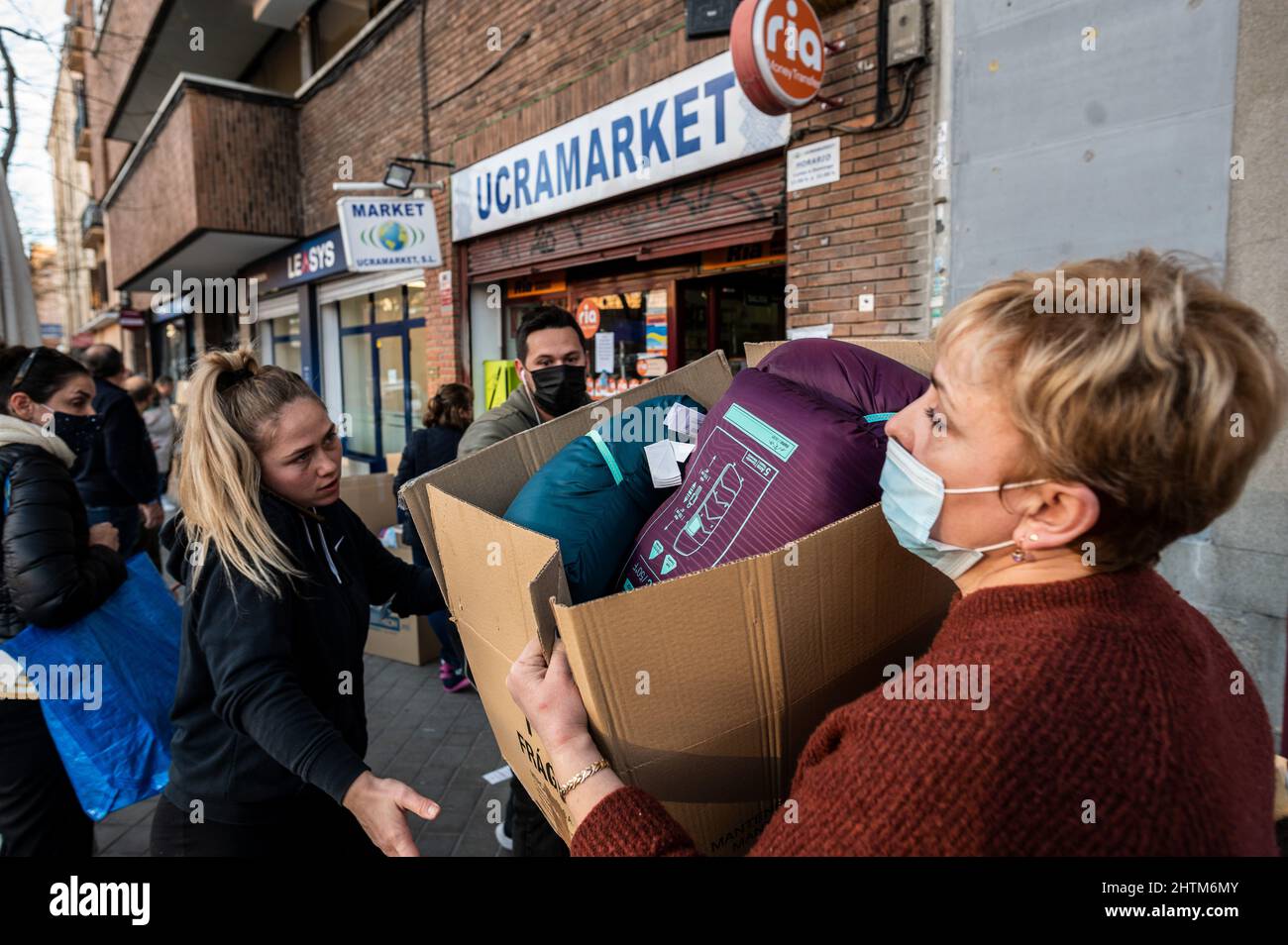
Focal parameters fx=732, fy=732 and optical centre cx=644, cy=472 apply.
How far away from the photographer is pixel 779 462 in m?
1.17

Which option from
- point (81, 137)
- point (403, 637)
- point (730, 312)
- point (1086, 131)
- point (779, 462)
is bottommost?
point (403, 637)

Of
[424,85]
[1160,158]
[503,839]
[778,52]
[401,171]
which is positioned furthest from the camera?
[424,85]

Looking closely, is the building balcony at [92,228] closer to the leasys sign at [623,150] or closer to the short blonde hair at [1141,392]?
the leasys sign at [623,150]

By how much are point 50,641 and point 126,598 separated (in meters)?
0.20

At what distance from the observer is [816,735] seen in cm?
87

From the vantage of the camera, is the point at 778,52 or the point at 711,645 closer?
the point at 711,645

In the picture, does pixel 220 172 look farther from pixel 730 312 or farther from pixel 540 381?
pixel 540 381

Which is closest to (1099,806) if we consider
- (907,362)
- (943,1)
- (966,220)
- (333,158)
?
(907,362)

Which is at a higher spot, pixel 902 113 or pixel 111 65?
pixel 111 65

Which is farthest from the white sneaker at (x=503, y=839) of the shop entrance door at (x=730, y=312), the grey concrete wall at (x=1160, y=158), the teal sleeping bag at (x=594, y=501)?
the shop entrance door at (x=730, y=312)

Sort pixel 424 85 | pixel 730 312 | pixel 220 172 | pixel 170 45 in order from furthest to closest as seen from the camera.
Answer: pixel 170 45 → pixel 220 172 → pixel 424 85 → pixel 730 312

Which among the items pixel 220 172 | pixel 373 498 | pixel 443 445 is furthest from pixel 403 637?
pixel 220 172

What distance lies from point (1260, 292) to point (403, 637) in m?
4.76
